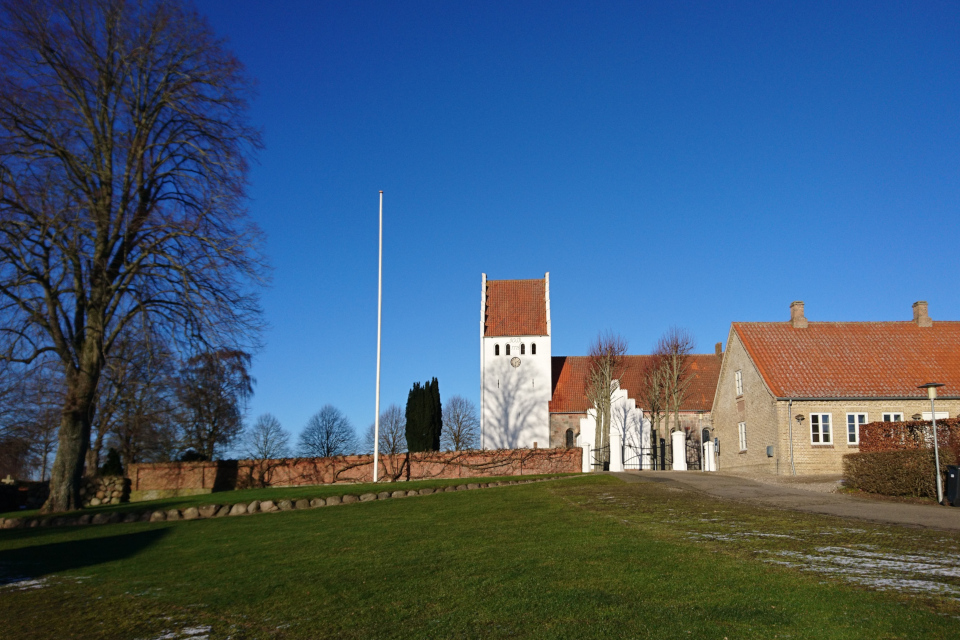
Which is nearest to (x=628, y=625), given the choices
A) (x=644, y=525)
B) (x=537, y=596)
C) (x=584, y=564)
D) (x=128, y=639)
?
(x=537, y=596)

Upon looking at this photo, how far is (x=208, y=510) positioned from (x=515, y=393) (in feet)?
124

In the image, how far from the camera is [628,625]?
6.15 meters

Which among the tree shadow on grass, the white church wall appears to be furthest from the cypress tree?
the tree shadow on grass

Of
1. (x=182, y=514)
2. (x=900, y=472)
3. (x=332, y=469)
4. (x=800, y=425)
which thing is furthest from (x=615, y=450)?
(x=182, y=514)

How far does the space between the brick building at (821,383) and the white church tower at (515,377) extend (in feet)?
68.2

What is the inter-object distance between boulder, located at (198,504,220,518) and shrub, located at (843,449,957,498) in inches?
715

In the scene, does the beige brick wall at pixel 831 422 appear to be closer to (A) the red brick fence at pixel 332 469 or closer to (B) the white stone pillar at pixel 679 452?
(B) the white stone pillar at pixel 679 452

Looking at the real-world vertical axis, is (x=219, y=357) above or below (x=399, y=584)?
above

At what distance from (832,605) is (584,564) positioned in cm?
317

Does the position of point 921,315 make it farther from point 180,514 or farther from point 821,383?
point 180,514

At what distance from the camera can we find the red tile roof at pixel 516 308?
57.8 meters

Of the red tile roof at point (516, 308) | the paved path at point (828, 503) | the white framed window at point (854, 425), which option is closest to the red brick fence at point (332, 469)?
the white framed window at point (854, 425)

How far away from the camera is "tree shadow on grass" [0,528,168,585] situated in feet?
37.8

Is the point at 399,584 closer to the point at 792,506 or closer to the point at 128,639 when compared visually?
Answer: the point at 128,639
